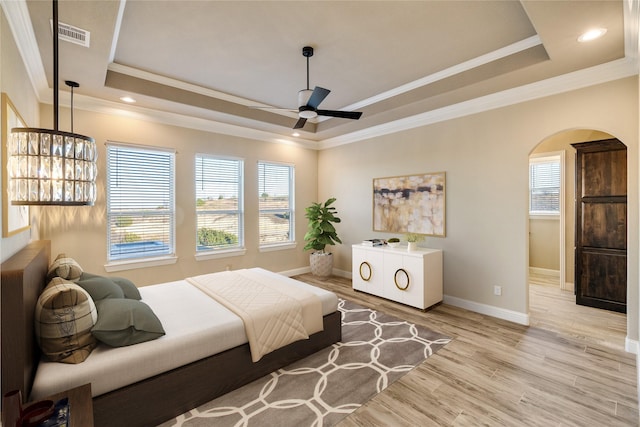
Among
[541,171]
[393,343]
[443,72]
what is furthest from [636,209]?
[541,171]

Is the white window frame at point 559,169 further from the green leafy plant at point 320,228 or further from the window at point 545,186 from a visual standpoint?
the green leafy plant at point 320,228

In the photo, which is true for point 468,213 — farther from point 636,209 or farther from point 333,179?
point 333,179

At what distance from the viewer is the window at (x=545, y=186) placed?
5.41 meters

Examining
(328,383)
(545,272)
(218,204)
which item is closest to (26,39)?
(218,204)

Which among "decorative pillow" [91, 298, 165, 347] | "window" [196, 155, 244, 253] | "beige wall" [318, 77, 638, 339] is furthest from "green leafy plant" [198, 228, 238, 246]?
"beige wall" [318, 77, 638, 339]

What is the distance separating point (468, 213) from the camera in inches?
159

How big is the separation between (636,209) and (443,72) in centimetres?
231

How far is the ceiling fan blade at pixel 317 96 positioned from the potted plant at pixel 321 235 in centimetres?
277

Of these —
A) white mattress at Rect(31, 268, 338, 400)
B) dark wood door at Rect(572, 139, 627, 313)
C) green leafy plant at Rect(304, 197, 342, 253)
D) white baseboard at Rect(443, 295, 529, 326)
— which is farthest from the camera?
green leafy plant at Rect(304, 197, 342, 253)

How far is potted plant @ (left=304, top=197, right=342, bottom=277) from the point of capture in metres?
5.57

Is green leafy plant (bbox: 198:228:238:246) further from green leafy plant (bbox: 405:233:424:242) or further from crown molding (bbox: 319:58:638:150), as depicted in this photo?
crown molding (bbox: 319:58:638:150)

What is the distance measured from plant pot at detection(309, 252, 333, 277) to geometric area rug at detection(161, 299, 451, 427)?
235cm

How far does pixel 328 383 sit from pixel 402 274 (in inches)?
81.8

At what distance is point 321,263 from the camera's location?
5.71 metres
